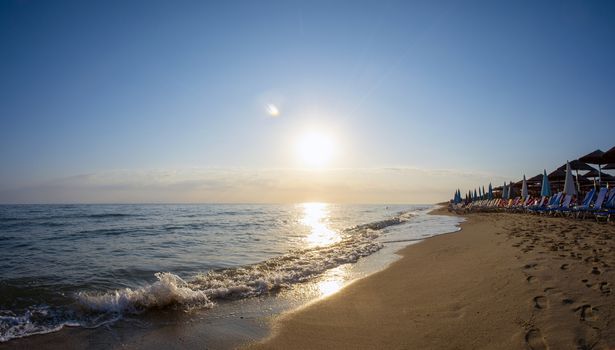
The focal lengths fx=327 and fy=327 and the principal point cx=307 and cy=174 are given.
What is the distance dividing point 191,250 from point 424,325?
406 inches

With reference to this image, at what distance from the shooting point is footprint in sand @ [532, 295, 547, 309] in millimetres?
3976

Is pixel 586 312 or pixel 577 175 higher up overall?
pixel 577 175

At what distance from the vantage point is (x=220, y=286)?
22.0ft

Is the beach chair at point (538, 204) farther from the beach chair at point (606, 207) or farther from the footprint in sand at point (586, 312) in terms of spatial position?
the footprint in sand at point (586, 312)

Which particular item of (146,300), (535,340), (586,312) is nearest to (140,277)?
(146,300)

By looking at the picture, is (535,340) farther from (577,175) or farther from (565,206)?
(577,175)

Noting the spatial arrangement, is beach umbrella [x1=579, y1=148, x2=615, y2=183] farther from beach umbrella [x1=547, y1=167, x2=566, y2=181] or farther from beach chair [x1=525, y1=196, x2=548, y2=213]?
beach umbrella [x1=547, y1=167, x2=566, y2=181]

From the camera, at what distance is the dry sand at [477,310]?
3.36 meters

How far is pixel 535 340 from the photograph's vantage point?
3197mm

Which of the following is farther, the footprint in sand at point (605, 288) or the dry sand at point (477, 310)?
the footprint in sand at point (605, 288)

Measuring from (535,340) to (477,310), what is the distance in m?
1.01

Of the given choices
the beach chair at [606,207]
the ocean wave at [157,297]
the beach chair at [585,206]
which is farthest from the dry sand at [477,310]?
the beach chair at [585,206]

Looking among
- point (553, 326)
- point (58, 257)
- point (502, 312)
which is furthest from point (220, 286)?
point (58, 257)

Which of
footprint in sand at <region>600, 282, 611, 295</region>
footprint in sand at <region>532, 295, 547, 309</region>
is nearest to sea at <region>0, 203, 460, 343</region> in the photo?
footprint in sand at <region>532, 295, 547, 309</region>
